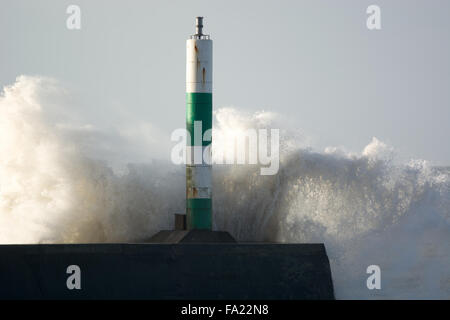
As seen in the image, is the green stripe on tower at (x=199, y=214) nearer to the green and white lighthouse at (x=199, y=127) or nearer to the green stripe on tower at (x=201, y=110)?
the green and white lighthouse at (x=199, y=127)

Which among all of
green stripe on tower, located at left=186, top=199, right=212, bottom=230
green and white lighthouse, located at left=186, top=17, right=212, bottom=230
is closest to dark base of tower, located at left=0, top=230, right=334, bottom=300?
green stripe on tower, located at left=186, top=199, right=212, bottom=230

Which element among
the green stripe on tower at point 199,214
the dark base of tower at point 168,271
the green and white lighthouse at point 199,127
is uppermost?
the green and white lighthouse at point 199,127

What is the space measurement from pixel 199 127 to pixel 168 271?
3007 mm

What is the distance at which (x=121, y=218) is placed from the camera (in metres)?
21.8

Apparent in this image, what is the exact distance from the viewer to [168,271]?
18.5 m

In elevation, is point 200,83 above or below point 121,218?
above

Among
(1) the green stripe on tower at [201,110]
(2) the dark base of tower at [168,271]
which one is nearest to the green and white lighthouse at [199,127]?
(1) the green stripe on tower at [201,110]

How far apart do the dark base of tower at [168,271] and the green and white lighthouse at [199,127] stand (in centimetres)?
133

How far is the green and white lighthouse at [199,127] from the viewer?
19.9 metres

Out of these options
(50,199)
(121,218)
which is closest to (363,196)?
(121,218)

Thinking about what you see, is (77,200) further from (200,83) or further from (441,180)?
(441,180)

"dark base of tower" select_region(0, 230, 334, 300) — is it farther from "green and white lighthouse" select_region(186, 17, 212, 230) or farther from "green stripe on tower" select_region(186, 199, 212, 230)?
"green and white lighthouse" select_region(186, 17, 212, 230)
